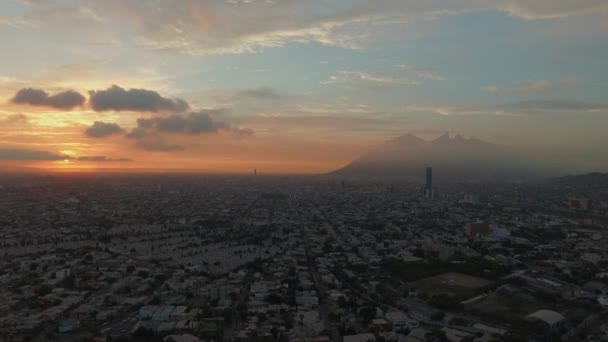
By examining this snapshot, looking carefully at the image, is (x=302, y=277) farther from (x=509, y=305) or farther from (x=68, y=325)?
(x=68, y=325)

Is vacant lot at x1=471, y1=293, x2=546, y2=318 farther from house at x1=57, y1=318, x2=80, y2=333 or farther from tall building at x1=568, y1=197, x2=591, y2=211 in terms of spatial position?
tall building at x1=568, y1=197, x2=591, y2=211

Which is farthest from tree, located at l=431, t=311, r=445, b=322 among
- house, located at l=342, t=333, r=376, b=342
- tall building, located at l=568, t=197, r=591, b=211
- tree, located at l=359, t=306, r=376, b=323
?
tall building, located at l=568, t=197, r=591, b=211

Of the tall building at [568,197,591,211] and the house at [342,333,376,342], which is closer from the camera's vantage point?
the house at [342,333,376,342]

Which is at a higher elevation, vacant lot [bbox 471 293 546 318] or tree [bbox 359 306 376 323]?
tree [bbox 359 306 376 323]

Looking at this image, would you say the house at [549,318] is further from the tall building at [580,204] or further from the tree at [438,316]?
the tall building at [580,204]

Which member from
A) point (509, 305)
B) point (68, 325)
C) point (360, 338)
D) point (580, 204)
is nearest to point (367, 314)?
point (360, 338)

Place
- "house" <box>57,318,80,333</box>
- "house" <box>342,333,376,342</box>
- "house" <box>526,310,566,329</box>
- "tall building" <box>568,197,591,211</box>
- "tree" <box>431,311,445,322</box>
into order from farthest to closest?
"tall building" <box>568,197,591,211</box>
"tree" <box>431,311,445,322</box>
"house" <box>526,310,566,329</box>
"house" <box>57,318,80,333</box>
"house" <box>342,333,376,342</box>

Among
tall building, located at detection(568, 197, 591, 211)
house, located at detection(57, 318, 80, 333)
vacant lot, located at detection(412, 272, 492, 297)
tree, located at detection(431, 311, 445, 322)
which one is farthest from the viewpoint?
tall building, located at detection(568, 197, 591, 211)

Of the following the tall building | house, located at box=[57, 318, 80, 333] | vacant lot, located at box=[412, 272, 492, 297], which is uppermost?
the tall building

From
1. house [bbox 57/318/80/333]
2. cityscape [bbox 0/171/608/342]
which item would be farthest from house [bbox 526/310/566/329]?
house [bbox 57/318/80/333]

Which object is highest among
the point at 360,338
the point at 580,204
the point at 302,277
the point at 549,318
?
the point at 580,204
